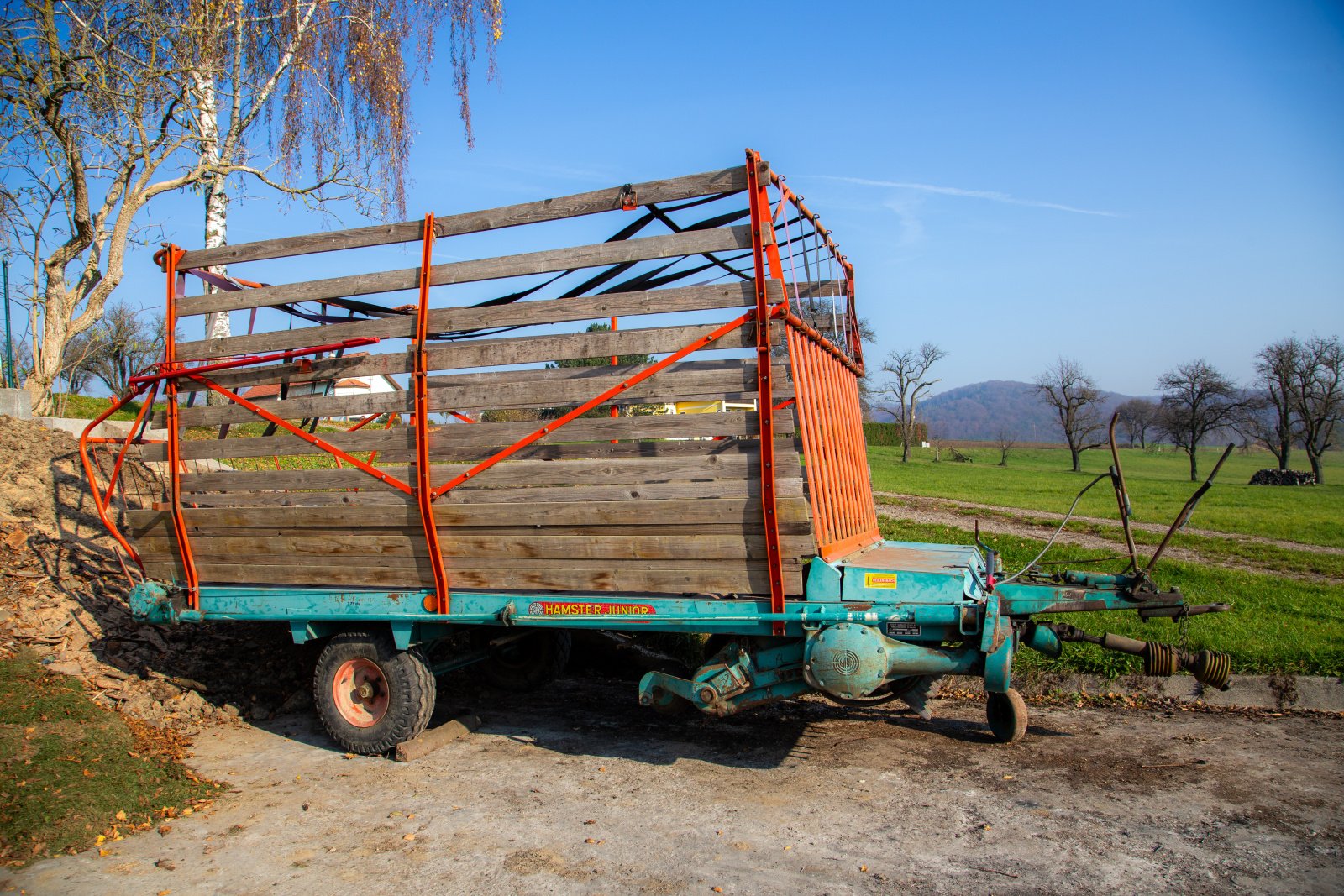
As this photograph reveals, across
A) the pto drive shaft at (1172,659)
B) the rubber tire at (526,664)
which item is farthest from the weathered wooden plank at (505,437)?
the rubber tire at (526,664)

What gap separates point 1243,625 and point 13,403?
42.9ft

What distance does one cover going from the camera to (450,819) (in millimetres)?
4789

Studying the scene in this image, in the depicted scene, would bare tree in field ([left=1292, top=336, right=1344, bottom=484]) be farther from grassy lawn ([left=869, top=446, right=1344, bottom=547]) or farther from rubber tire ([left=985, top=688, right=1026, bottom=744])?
rubber tire ([left=985, top=688, right=1026, bottom=744])

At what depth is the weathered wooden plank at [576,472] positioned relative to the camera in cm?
495

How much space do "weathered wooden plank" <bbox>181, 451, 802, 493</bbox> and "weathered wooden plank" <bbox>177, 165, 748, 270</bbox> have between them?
1.49 meters

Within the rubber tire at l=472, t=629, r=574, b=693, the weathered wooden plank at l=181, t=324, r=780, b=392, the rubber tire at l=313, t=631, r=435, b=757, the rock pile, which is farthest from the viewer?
the rock pile

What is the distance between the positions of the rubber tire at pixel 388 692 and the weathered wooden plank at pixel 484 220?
2657 millimetres

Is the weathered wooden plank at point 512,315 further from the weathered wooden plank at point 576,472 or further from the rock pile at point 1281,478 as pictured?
the rock pile at point 1281,478

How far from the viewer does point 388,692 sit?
5.97 metres

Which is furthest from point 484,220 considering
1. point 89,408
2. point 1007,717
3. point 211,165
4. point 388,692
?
point 89,408

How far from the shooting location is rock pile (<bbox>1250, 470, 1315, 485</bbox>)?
3734cm

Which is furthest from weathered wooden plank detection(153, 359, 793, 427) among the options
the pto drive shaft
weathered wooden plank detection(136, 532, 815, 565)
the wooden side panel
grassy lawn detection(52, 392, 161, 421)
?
grassy lawn detection(52, 392, 161, 421)

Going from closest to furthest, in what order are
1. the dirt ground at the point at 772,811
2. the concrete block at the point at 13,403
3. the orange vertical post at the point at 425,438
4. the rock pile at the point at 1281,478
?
the dirt ground at the point at 772,811
the orange vertical post at the point at 425,438
the concrete block at the point at 13,403
the rock pile at the point at 1281,478

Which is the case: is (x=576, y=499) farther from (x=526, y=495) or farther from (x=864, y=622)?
(x=864, y=622)
